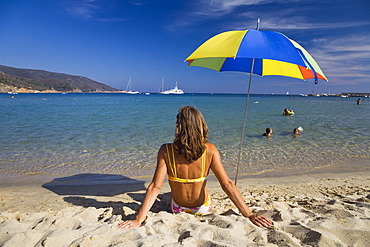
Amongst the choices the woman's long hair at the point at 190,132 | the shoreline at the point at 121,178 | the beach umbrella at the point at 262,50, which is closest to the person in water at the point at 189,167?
the woman's long hair at the point at 190,132

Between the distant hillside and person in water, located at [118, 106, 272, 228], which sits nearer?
person in water, located at [118, 106, 272, 228]

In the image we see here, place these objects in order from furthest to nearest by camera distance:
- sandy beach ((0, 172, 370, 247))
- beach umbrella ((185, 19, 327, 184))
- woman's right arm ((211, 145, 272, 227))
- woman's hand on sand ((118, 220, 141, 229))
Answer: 1. beach umbrella ((185, 19, 327, 184))
2. woman's right arm ((211, 145, 272, 227))
3. woman's hand on sand ((118, 220, 141, 229))
4. sandy beach ((0, 172, 370, 247))

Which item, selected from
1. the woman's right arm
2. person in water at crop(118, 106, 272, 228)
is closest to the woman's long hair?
person in water at crop(118, 106, 272, 228)

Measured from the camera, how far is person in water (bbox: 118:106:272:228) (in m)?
2.67

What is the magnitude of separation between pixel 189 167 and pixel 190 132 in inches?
19.8

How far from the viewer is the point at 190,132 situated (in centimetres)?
265

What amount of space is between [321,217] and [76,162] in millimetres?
6847

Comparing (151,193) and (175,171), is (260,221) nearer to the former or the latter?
(175,171)

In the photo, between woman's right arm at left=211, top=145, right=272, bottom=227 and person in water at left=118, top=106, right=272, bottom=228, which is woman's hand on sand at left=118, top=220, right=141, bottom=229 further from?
woman's right arm at left=211, top=145, right=272, bottom=227

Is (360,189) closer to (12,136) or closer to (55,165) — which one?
(55,165)

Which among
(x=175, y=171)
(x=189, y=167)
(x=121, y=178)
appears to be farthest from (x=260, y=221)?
(x=121, y=178)

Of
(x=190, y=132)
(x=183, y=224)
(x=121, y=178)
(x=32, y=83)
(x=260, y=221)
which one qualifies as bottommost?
(x=121, y=178)

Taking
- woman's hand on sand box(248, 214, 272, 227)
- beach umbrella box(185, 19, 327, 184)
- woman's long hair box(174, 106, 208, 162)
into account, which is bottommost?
woman's hand on sand box(248, 214, 272, 227)

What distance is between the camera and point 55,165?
275 inches
